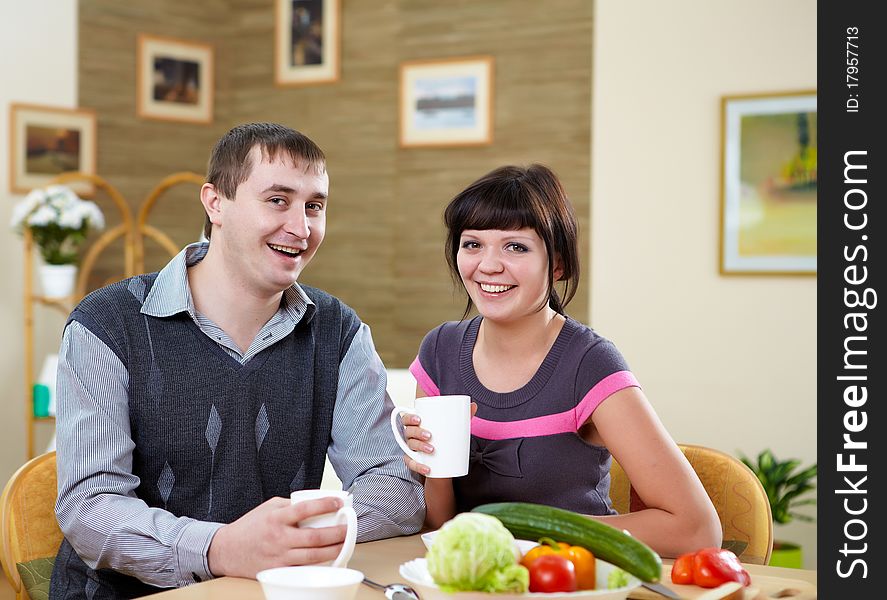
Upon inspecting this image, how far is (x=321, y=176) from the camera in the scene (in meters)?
2.00

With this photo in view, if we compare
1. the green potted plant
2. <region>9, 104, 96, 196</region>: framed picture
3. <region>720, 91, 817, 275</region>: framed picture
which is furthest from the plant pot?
<region>9, 104, 96, 196</region>: framed picture

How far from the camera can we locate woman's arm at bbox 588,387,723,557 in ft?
5.91

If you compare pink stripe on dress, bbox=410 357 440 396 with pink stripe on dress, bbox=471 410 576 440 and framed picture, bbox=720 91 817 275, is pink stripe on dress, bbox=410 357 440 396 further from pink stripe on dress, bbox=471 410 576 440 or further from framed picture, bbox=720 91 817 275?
framed picture, bbox=720 91 817 275

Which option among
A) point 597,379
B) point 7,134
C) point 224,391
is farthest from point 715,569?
point 7,134

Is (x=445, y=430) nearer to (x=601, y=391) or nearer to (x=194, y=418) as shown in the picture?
(x=601, y=391)

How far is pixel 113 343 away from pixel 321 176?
0.48 m

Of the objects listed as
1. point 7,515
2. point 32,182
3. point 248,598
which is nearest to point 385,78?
point 32,182

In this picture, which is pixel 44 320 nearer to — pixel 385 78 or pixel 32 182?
pixel 32 182

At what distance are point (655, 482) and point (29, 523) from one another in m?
1.10

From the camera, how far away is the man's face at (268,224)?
6.39 feet

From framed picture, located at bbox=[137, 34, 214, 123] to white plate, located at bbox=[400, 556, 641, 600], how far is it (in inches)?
184

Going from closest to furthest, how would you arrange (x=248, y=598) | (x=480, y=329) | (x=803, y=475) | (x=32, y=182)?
(x=248, y=598)
(x=480, y=329)
(x=803, y=475)
(x=32, y=182)

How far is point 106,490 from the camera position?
1728mm
